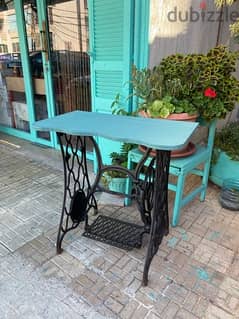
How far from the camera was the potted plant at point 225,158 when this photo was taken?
2281 millimetres

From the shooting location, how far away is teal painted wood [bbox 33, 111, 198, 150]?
3.68ft

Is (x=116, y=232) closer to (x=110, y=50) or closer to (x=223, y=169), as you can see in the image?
(x=223, y=169)

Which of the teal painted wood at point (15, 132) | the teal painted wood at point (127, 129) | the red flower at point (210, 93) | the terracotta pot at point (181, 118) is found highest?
the red flower at point (210, 93)

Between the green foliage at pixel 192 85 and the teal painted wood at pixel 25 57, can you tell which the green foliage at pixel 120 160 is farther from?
the teal painted wood at pixel 25 57

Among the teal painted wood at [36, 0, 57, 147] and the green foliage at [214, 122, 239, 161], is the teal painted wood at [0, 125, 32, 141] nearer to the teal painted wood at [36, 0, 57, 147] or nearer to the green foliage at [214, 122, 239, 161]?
the teal painted wood at [36, 0, 57, 147]

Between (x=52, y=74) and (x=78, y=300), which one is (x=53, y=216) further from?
(x=52, y=74)

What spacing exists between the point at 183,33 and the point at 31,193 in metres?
2.12

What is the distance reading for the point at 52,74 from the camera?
3.08 m

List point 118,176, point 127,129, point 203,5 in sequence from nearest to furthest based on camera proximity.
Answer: point 127,129
point 118,176
point 203,5

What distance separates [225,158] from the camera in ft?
7.61

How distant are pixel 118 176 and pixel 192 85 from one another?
0.93 meters

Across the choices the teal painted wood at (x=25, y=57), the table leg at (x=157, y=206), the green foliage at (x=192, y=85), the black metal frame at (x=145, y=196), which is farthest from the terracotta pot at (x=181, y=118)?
the teal painted wood at (x=25, y=57)

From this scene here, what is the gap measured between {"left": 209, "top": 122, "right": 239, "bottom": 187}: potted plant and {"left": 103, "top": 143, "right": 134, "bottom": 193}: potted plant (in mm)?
874

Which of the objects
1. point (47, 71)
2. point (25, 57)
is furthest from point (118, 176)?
point (25, 57)
